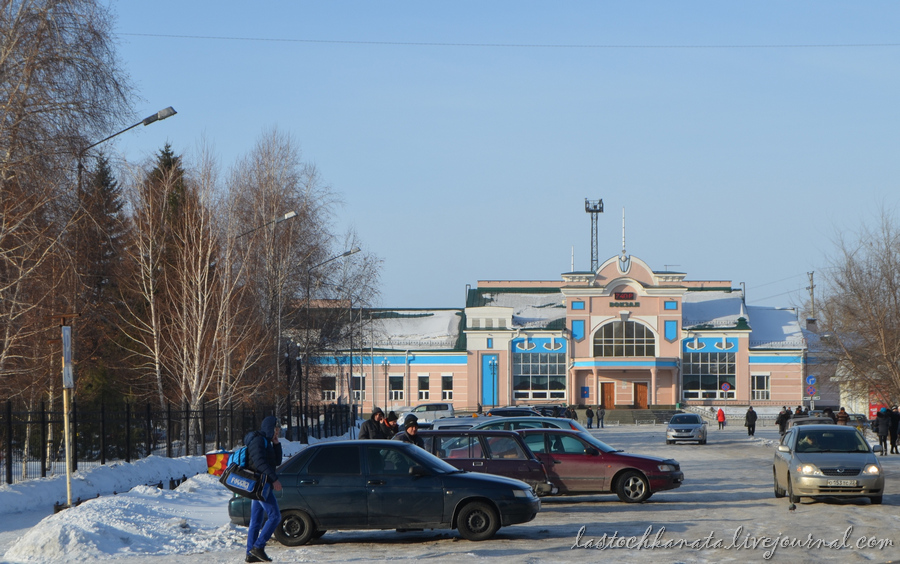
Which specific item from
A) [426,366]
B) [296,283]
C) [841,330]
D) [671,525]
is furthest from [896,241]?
[426,366]

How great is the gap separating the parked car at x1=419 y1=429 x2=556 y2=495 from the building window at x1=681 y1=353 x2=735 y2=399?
66829mm

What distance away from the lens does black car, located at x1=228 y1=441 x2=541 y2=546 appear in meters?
13.6

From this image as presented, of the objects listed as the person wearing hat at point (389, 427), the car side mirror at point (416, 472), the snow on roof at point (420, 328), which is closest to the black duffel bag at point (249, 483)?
the car side mirror at point (416, 472)

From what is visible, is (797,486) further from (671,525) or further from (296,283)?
(296,283)

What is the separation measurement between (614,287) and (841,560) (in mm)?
70800

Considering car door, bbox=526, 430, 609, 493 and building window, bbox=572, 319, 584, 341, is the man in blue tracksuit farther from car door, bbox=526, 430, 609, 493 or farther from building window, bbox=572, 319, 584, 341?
building window, bbox=572, 319, 584, 341

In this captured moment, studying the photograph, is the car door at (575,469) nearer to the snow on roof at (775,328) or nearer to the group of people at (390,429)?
the group of people at (390,429)

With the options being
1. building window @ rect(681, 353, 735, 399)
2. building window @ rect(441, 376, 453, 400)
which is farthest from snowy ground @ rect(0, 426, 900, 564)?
building window @ rect(441, 376, 453, 400)

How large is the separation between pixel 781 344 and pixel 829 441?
67486 millimetres

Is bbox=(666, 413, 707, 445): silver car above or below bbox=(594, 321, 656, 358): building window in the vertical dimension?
below

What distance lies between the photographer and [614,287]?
81688 millimetres

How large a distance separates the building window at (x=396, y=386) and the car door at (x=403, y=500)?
232ft

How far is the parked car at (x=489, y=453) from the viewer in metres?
17.7

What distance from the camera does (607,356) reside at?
8219cm
